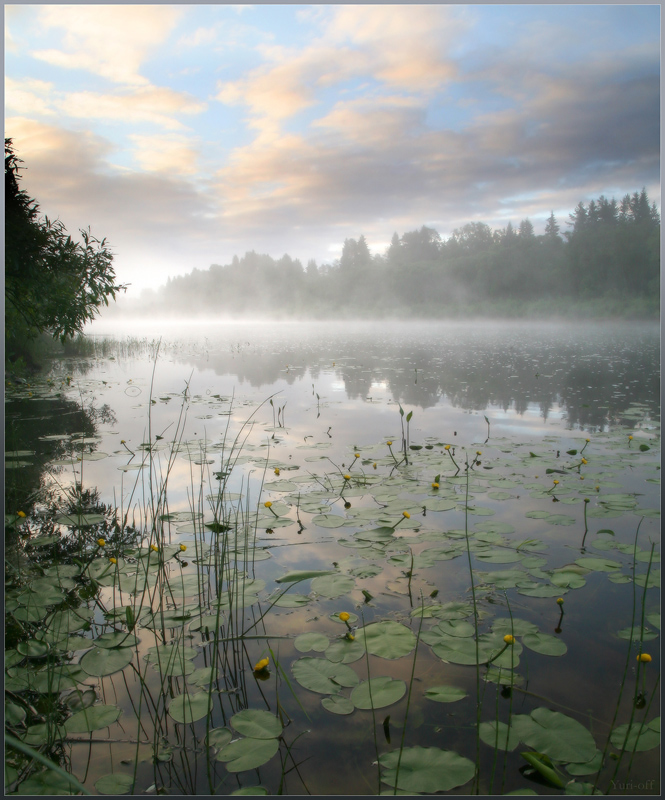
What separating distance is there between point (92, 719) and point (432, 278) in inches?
1134

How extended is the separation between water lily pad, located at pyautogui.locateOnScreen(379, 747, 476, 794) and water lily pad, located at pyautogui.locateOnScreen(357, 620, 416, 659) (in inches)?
12.9

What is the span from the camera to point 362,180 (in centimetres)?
1358

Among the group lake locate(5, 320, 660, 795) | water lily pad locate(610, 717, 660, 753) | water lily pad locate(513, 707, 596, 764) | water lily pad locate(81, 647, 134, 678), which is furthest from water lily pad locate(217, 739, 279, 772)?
water lily pad locate(610, 717, 660, 753)

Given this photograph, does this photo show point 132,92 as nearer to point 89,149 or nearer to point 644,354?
point 89,149

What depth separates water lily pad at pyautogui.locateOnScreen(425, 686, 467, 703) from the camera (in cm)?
122

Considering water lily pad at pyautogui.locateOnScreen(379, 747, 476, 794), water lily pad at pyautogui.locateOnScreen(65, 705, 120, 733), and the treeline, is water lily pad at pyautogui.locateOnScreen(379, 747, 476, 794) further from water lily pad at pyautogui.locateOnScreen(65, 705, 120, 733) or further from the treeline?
the treeline

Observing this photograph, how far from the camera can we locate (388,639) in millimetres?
1444

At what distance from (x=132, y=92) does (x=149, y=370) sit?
5831 mm

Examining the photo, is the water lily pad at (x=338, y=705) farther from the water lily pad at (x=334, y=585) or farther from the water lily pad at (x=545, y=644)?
the water lily pad at (x=545, y=644)

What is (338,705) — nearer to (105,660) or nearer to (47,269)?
(105,660)

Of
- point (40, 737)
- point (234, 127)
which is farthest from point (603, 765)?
point (234, 127)

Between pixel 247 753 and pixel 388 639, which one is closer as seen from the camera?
pixel 247 753

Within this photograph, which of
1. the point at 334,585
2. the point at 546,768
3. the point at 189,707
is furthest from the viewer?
the point at 334,585

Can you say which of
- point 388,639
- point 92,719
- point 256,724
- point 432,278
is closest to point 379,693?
point 388,639
